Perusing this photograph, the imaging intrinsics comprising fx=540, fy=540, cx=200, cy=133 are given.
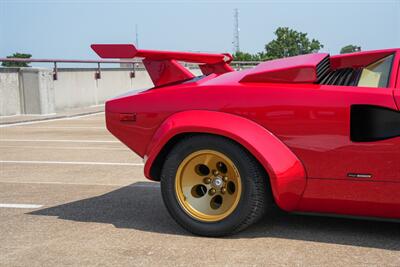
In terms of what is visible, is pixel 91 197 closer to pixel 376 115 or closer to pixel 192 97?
pixel 192 97

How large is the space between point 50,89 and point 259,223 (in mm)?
13490

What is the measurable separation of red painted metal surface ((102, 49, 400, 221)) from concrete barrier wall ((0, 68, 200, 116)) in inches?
501

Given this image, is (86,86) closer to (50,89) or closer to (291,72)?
(50,89)

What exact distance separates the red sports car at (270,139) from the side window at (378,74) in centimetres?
1

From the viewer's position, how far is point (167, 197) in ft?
13.6

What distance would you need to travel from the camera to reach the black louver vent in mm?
3961

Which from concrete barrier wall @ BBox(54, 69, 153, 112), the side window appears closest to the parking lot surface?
the side window

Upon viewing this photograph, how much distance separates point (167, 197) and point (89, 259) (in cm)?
80

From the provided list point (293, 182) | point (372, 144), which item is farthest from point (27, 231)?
point (372, 144)

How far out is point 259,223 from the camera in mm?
4316

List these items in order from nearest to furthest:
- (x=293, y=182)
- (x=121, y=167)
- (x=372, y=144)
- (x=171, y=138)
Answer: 1. (x=372, y=144)
2. (x=293, y=182)
3. (x=171, y=138)
4. (x=121, y=167)

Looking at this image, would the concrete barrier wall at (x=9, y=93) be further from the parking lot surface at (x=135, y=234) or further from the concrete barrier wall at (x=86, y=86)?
the parking lot surface at (x=135, y=234)

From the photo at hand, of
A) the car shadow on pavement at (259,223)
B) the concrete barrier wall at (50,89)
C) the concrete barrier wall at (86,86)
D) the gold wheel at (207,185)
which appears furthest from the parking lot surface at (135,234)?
the concrete barrier wall at (86,86)

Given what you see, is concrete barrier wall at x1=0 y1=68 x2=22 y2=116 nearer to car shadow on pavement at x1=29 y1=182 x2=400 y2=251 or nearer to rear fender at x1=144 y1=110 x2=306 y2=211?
car shadow on pavement at x1=29 y1=182 x2=400 y2=251
